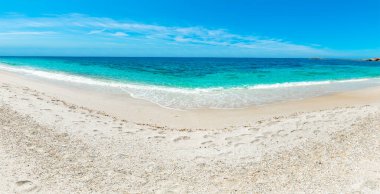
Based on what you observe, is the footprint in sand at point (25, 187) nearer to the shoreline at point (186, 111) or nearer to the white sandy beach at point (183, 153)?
the white sandy beach at point (183, 153)

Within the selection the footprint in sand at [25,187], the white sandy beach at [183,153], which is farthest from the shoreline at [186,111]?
the footprint in sand at [25,187]

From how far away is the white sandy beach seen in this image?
4867 millimetres

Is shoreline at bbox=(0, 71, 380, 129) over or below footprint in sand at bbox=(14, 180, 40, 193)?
over

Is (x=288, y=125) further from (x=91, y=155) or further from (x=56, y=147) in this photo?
(x=56, y=147)

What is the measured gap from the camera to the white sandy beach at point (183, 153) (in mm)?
4867

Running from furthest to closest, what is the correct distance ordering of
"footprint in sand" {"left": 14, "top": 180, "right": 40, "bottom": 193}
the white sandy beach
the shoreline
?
the shoreline
the white sandy beach
"footprint in sand" {"left": 14, "top": 180, "right": 40, "bottom": 193}

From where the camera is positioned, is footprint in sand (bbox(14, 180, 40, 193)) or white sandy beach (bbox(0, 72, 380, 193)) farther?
white sandy beach (bbox(0, 72, 380, 193))

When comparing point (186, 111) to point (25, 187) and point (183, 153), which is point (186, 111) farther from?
point (25, 187)

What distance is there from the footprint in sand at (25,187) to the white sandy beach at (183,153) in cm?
1

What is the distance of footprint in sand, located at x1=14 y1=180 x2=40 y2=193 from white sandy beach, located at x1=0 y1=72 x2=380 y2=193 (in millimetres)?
14

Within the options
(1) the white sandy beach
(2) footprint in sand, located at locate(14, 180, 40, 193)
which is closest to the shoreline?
(1) the white sandy beach

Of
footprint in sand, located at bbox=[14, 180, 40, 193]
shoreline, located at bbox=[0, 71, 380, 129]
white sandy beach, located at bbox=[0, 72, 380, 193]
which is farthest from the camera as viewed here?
shoreline, located at bbox=[0, 71, 380, 129]

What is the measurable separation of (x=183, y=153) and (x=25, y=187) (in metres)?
3.10

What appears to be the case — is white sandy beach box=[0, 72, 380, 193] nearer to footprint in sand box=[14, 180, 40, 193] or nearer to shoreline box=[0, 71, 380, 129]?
footprint in sand box=[14, 180, 40, 193]
